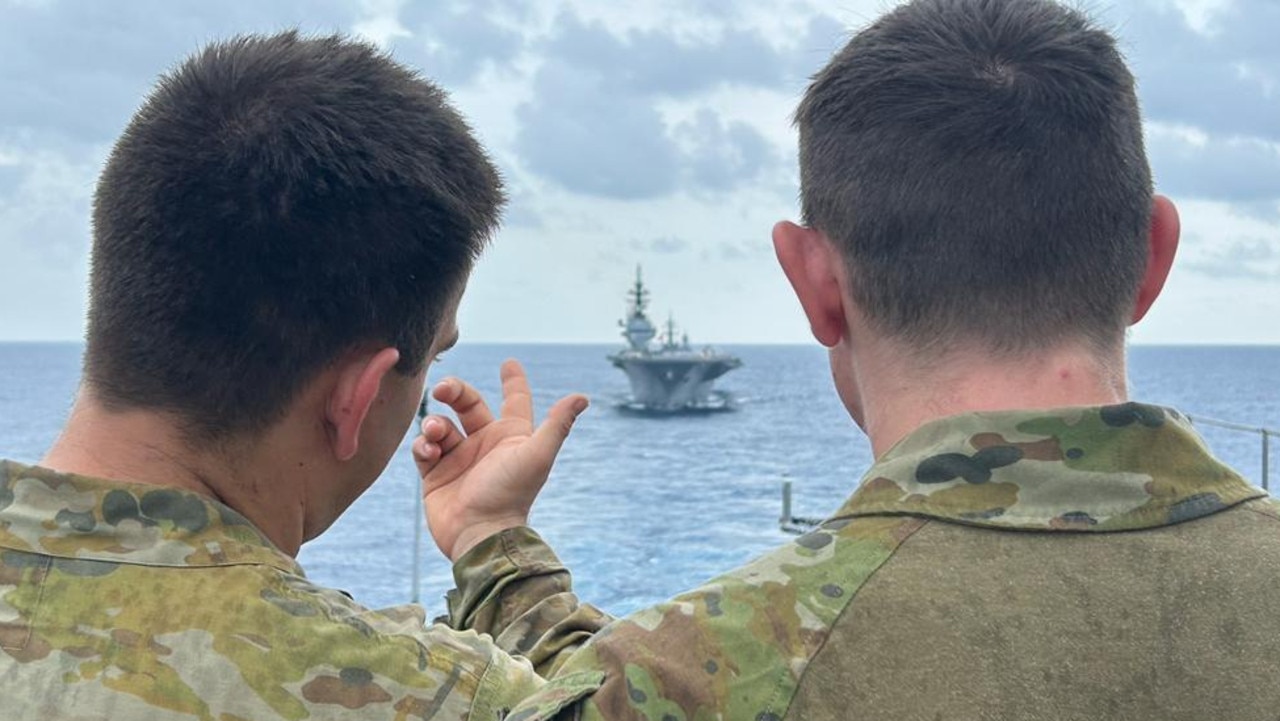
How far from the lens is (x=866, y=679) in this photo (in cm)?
160

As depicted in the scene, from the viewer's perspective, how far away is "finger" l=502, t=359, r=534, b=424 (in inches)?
113

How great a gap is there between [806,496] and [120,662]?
47.9 m

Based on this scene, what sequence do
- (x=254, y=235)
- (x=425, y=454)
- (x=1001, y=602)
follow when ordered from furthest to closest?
(x=425, y=454)
(x=254, y=235)
(x=1001, y=602)

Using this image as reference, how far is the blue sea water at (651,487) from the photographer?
3216 cm

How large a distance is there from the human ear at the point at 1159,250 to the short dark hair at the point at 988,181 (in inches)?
1.7

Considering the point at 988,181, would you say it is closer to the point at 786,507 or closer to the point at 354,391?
the point at 354,391

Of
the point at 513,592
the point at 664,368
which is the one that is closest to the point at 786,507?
the point at 513,592

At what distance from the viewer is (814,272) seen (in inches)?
75.0

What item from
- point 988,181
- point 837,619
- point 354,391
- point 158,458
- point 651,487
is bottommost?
point 651,487

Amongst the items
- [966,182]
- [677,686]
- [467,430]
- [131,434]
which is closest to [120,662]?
[131,434]

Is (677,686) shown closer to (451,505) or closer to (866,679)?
(866,679)

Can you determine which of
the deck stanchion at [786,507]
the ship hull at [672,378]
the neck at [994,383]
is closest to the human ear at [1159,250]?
the neck at [994,383]

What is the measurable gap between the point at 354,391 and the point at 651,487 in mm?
50973

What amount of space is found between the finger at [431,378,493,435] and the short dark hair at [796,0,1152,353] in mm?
989
